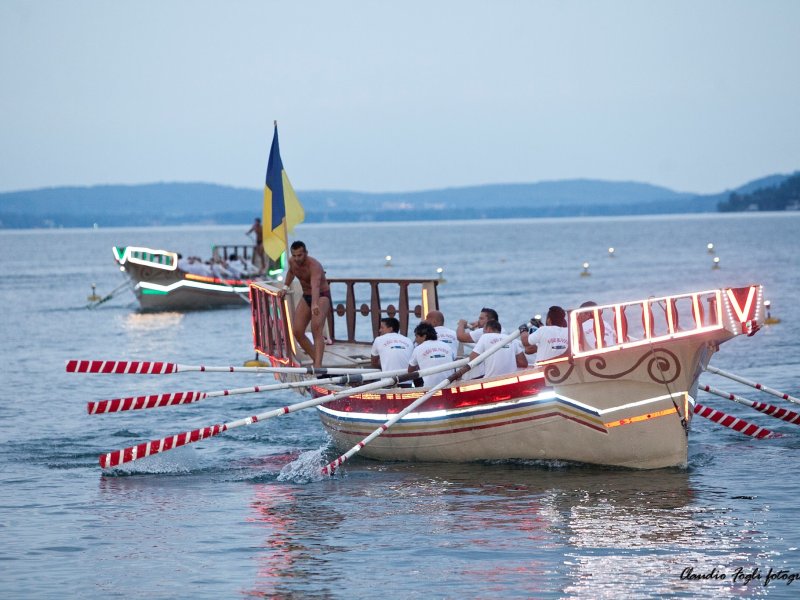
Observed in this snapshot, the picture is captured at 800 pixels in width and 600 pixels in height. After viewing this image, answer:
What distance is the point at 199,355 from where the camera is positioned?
37500 millimetres

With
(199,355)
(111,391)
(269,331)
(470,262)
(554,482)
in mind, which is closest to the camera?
(554,482)

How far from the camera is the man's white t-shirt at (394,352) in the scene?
56.2 ft

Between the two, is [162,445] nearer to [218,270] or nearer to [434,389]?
[434,389]

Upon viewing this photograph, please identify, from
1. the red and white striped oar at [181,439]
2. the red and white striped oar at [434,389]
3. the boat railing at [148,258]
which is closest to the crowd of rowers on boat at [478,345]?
the red and white striped oar at [434,389]

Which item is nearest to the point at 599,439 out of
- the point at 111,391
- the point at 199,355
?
the point at 111,391

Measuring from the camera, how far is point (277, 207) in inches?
855

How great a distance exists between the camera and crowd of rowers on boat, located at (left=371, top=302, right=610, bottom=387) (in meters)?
15.7

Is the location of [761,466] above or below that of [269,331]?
below

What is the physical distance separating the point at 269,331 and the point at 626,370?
766 centimetres

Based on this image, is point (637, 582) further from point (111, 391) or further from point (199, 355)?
point (199, 355)

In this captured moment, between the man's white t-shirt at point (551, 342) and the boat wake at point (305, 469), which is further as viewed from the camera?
the boat wake at point (305, 469)

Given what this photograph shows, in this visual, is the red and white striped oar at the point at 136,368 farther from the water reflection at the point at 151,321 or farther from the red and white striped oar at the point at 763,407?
the water reflection at the point at 151,321

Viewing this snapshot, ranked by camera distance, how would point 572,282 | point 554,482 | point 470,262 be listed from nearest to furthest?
point 554,482
point 572,282
point 470,262

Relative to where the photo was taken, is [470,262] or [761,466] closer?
[761,466]
